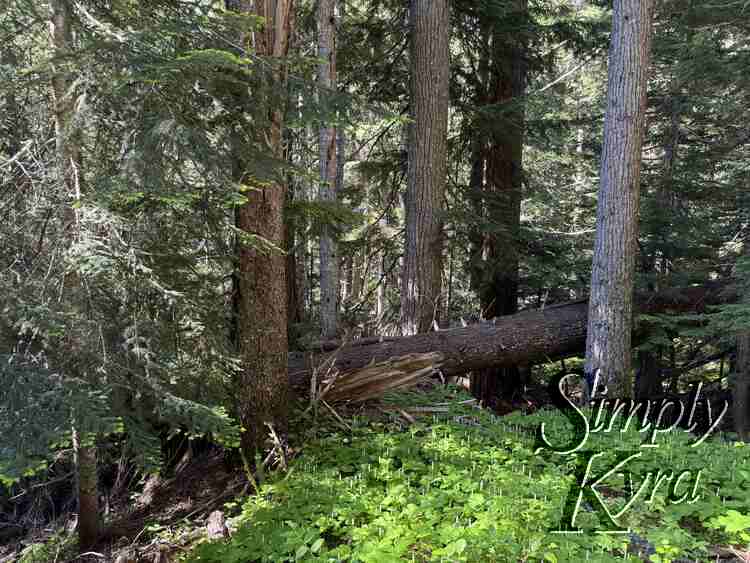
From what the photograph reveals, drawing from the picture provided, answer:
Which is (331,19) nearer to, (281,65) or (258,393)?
(281,65)

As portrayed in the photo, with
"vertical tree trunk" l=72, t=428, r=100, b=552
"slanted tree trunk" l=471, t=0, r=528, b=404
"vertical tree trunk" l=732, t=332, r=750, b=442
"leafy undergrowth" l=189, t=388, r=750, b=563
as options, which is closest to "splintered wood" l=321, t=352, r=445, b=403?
"leafy undergrowth" l=189, t=388, r=750, b=563

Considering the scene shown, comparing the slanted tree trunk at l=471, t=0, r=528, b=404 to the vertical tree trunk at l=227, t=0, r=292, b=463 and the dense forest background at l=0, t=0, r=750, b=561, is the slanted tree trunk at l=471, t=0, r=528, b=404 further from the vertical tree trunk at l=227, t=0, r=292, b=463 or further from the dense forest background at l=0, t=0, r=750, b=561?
the vertical tree trunk at l=227, t=0, r=292, b=463

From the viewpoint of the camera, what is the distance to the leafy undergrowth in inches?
113

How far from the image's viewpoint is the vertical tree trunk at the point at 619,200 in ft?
20.7

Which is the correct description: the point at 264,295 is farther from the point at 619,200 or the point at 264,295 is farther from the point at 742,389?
the point at 742,389

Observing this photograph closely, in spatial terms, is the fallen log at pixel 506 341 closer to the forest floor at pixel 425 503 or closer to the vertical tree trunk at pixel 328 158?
the vertical tree trunk at pixel 328 158

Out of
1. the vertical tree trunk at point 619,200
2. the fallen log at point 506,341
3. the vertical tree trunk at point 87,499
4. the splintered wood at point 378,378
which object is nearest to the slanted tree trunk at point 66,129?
the vertical tree trunk at point 87,499

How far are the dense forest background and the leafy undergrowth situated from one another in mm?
146

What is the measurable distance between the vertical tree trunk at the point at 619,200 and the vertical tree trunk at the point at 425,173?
2.27m

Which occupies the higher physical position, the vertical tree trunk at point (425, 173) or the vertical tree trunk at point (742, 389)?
the vertical tree trunk at point (425, 173)

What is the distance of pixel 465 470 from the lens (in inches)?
151

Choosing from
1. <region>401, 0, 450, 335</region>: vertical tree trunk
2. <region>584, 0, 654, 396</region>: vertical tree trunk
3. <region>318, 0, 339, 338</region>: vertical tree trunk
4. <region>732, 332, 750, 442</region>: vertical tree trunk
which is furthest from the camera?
<region>401, 0, 450, 335</region>: vertical tree trunk

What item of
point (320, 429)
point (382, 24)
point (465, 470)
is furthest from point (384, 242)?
point (465, 470)

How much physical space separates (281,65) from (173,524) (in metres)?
3.67
